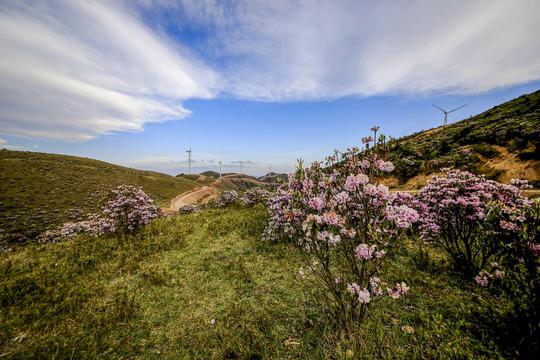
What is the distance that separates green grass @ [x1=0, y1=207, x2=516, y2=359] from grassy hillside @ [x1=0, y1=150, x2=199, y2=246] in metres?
16.3

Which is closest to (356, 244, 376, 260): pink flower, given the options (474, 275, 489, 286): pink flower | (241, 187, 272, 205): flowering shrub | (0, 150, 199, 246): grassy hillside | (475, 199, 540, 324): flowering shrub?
(475, 199, 540, 324): flowering shrub

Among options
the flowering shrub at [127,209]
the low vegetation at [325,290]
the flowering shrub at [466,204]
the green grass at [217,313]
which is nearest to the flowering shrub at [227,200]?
the flowering shrub at [127,209]

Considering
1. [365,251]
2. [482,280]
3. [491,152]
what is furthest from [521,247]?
[491,152]

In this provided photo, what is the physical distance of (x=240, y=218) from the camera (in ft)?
40.1

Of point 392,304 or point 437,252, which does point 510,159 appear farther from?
point 392,304

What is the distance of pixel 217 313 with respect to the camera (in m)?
4.29

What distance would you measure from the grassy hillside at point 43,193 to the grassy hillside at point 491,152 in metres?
32.7

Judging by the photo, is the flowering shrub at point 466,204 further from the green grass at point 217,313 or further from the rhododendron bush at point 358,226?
the rhododendron bush at point 358,226

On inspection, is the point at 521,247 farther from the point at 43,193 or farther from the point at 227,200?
the point at 43,193

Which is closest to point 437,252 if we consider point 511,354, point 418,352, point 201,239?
point 511,354

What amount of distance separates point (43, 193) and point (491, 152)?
56308 millimetres

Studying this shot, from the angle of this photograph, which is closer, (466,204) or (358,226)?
(358,226)

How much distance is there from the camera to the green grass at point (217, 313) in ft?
10.2

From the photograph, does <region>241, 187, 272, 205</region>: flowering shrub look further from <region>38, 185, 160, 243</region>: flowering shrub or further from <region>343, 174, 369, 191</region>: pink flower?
<region>343, 174, 369, 191</region>: pink flower
